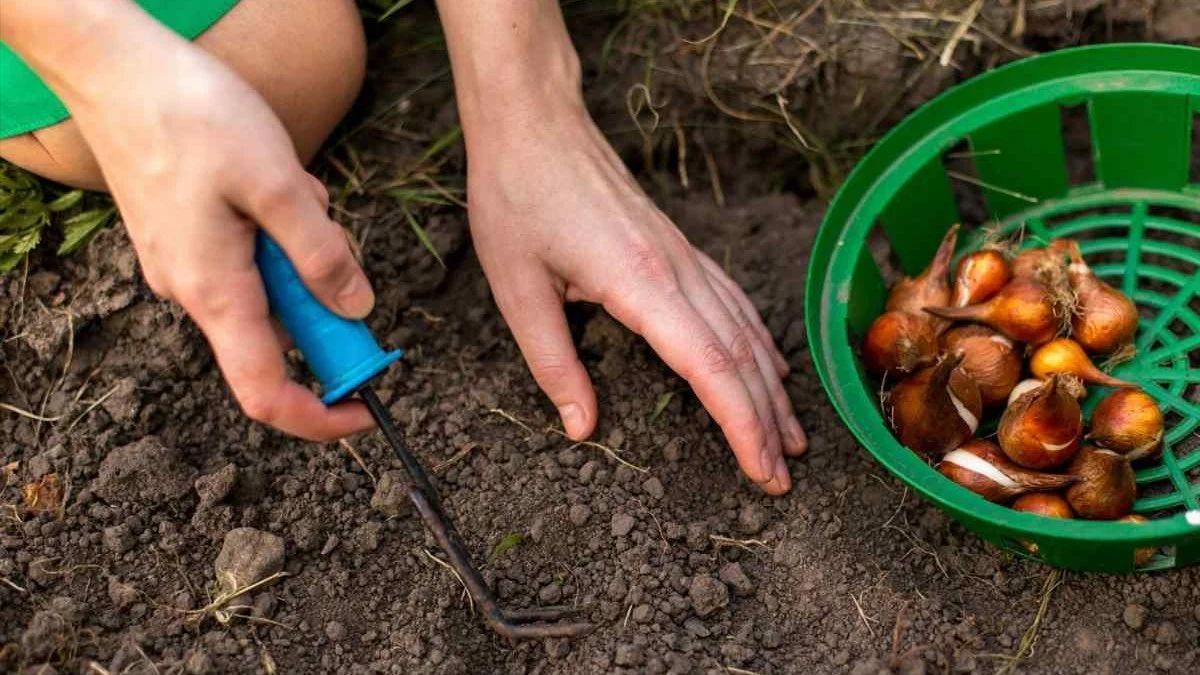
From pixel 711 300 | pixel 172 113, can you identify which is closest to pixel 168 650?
pixel 172 113

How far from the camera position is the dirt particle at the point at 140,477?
134 cm

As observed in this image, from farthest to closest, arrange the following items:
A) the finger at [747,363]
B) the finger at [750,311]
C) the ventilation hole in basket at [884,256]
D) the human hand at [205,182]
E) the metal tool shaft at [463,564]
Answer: the ventilation hole in basket at [884,256] → the finger at [750,311] → the finger at [747,363] → the metal tool shaft at [463,564] → the human hand at [205,182]

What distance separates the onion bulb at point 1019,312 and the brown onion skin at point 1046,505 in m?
0.21

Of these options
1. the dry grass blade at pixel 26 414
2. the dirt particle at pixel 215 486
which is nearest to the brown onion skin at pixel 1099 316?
the dirt particle at pixel 215 486

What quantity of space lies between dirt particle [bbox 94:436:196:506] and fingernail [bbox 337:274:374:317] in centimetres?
45

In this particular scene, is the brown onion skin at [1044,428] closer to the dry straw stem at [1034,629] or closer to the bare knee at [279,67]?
the dry straw stem at [1034,629]

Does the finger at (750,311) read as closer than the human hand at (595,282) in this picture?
No

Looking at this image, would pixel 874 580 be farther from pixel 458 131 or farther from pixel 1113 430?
pixel 458 131

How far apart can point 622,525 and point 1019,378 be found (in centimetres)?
54

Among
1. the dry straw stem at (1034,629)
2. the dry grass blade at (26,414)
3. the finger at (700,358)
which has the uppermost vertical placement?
the finger at (700,358)

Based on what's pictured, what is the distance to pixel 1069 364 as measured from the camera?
141 centimetres

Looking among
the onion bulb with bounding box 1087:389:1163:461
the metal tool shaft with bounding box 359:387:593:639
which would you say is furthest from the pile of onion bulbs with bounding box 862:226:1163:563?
the metal tool shaft with bounding box 359:387:593:639

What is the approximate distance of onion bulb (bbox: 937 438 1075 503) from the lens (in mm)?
1312

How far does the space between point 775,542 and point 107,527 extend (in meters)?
0.76
